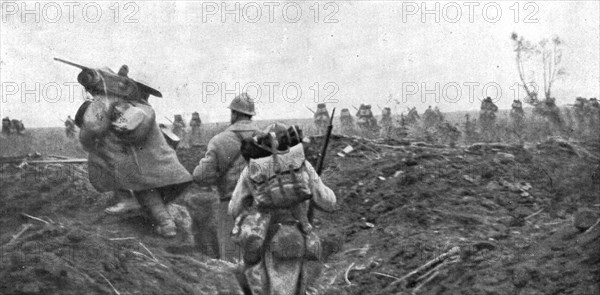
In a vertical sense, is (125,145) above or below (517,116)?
below

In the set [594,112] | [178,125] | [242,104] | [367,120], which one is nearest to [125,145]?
[242,104]

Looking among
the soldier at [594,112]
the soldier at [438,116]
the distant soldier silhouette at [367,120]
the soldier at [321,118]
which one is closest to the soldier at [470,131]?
the soldier at [438,116]

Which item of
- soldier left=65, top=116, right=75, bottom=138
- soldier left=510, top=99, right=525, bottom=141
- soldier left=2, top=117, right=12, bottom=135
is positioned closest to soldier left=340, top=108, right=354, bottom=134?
soldier left=510, top=99, right=525, bottom=141

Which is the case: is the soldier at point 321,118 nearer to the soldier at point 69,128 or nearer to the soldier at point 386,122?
the soldier at point 386,122

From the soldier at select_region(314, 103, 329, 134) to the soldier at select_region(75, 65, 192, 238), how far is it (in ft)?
11.8

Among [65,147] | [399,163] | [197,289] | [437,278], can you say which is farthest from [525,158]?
[65,147]

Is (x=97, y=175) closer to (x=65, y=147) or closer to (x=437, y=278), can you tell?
(x=65, y=147)

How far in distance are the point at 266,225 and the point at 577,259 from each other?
2.66m

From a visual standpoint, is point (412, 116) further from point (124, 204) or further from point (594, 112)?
point (124, 204)

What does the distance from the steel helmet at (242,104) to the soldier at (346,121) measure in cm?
456

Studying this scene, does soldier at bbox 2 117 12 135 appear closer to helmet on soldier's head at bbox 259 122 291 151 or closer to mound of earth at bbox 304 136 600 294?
mound of earth at bbox 304 136 600 294

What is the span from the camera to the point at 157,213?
9.65 meters

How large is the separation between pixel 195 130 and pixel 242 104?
4252 millimetres

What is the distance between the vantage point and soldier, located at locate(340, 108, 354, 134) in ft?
44.3
